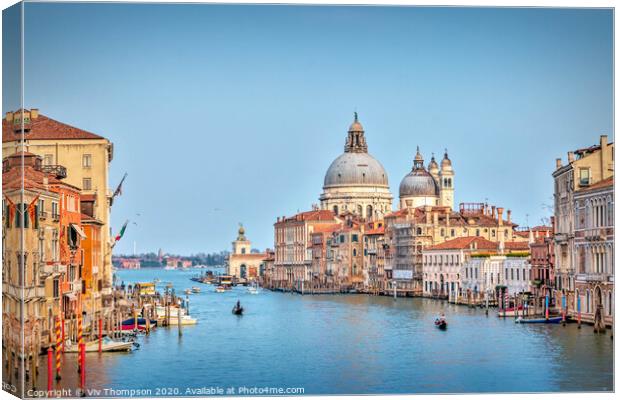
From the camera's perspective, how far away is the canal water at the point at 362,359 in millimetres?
16000

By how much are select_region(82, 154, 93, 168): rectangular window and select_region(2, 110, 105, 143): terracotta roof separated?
1221mm

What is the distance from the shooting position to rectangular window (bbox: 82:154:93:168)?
21.8 m

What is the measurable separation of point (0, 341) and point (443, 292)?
2830 centimetres

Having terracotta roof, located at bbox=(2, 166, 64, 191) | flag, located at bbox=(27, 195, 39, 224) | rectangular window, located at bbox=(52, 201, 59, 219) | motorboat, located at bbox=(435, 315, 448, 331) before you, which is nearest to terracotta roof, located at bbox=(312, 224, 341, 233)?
motorboat, located at bbox=(435, 315, 448, 331)

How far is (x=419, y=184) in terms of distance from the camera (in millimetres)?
64062

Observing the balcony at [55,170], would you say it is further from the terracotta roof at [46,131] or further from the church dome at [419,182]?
the church dome at [419,182]

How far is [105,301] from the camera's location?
24750 mm

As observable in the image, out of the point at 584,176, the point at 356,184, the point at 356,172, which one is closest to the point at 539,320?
the point at 584,176

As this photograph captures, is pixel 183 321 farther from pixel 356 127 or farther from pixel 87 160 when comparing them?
pixel 356 127

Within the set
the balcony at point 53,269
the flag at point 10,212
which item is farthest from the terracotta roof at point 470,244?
the flag at point 10,212

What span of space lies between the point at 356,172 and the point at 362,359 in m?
50.2

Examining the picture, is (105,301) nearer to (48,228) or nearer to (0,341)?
(48,228)

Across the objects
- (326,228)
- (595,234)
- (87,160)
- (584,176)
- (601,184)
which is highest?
(326,228)

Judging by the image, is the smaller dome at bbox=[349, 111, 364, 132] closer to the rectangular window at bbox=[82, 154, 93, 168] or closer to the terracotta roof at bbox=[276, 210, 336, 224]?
the terracotta roof at bbox=[276, 210, 336, 224]
